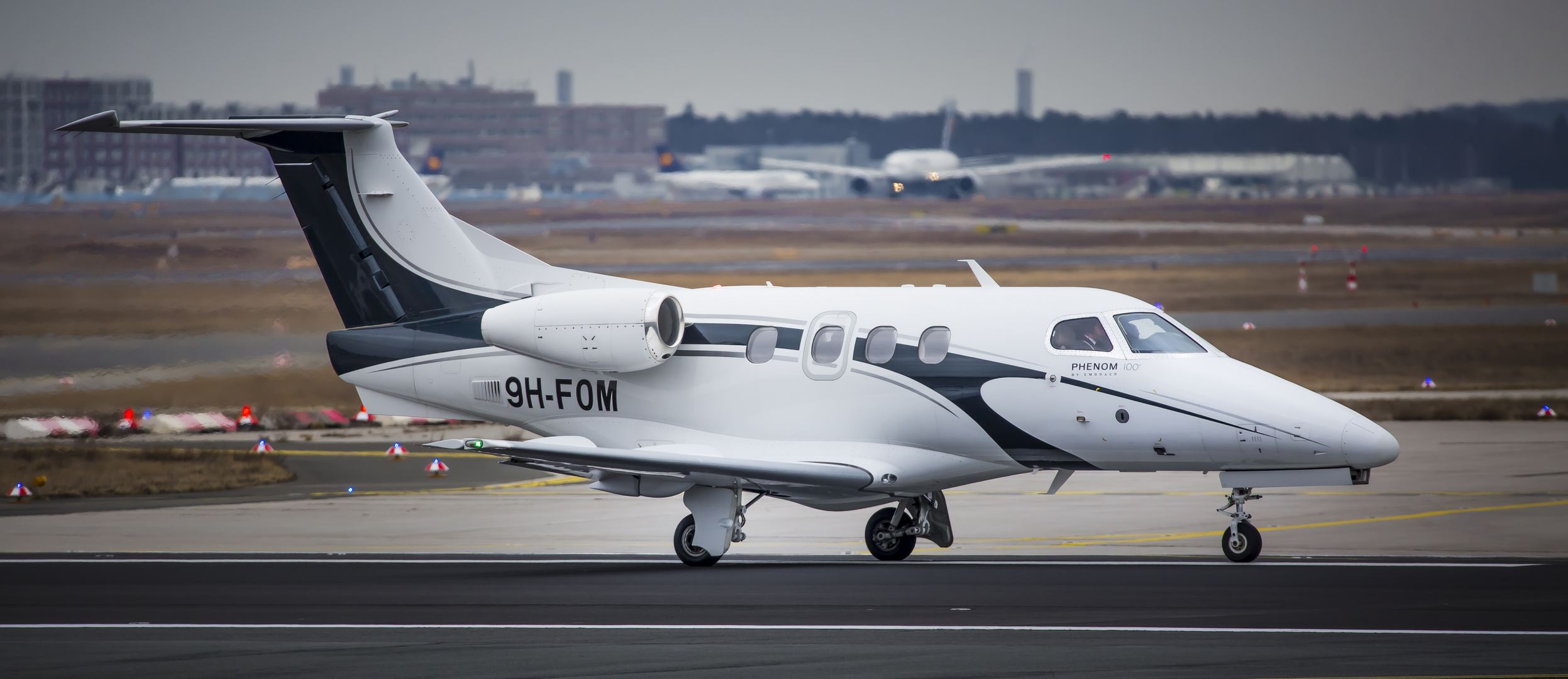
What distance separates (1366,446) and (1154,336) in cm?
243

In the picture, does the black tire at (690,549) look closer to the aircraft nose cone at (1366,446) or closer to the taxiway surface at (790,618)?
the taxiway surface at (790,618)

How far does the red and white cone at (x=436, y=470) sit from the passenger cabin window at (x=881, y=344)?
1213 cm

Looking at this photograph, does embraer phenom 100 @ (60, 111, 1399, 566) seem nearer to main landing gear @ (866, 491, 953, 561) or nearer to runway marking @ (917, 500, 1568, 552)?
main landing gear @ (866, 491, 953, 561)

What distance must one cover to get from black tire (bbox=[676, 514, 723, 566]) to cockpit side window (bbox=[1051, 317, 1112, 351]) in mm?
4444

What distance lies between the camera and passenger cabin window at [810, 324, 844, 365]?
58.3 ft

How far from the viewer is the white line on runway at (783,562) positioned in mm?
16672

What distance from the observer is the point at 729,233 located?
70.9 meters

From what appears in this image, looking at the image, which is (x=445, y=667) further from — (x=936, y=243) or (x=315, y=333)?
(x=936, y=243)

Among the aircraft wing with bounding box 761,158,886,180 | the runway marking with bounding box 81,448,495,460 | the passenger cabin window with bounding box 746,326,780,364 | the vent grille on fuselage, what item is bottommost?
the runway marking with bounding box 81,448,495,460

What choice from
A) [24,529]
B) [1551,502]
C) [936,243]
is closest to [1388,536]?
[1551,502]

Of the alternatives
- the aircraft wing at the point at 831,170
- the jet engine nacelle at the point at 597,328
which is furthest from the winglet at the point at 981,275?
the aircraft wing at the point at 831,170

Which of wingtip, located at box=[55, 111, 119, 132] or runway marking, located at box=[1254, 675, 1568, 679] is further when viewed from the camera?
wingtip, located at box=[55, 111, 119, 132]

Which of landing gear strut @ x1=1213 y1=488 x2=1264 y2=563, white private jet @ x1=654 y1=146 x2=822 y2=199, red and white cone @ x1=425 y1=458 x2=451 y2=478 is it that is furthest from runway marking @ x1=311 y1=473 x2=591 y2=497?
white private jet @ x1=654 y1=146 x2=822 y2=199

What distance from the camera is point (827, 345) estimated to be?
17.9 metres
